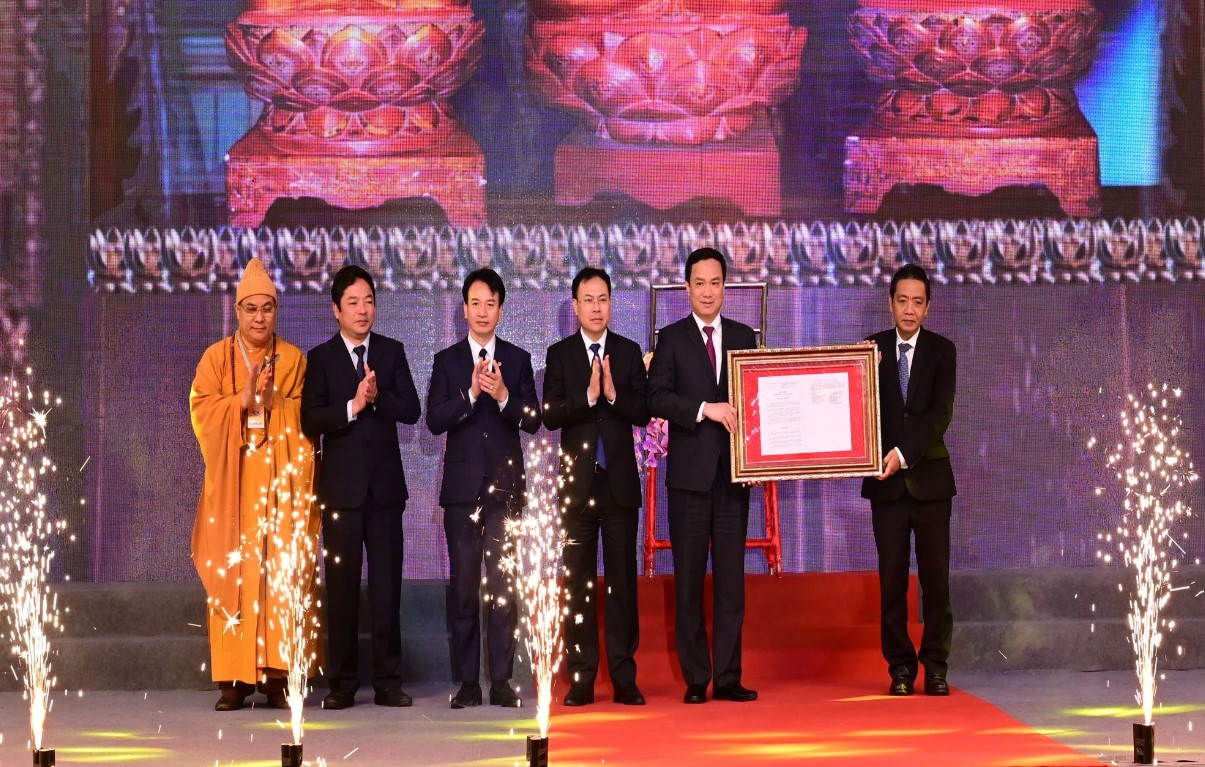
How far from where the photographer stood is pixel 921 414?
5156 mm

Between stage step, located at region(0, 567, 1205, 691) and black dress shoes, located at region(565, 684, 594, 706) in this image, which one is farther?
stage step, located at region(0, 567, 1205, 691)

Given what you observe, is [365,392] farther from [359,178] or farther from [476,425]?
[359,178]

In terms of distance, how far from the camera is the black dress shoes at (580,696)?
16.4 ft

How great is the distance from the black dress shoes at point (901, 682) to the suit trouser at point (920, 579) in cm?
2

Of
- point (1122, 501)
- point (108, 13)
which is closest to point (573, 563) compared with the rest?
point (1122, 501)

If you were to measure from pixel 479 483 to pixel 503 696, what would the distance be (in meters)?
0.76

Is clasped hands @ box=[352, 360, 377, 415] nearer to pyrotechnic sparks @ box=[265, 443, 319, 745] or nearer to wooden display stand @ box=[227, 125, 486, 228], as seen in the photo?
pyrotechnic sparks @ box=[265, 443, 319, 745]

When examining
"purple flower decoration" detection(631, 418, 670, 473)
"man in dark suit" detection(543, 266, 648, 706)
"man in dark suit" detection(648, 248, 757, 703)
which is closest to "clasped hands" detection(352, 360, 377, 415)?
"man in dark suit" detection(543, 266, 648, 706)

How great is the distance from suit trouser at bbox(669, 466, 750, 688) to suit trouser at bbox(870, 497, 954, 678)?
0.55 meters

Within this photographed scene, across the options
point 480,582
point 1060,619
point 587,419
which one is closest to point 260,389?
point 480,582

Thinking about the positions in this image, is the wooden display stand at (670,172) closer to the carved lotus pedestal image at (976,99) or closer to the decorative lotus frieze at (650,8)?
the carved lotus pedestal image at (976,99)

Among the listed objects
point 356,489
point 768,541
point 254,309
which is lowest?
point 768,541

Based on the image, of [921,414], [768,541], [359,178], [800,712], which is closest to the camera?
[800,712]

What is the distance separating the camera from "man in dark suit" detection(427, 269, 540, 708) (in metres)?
5.08
